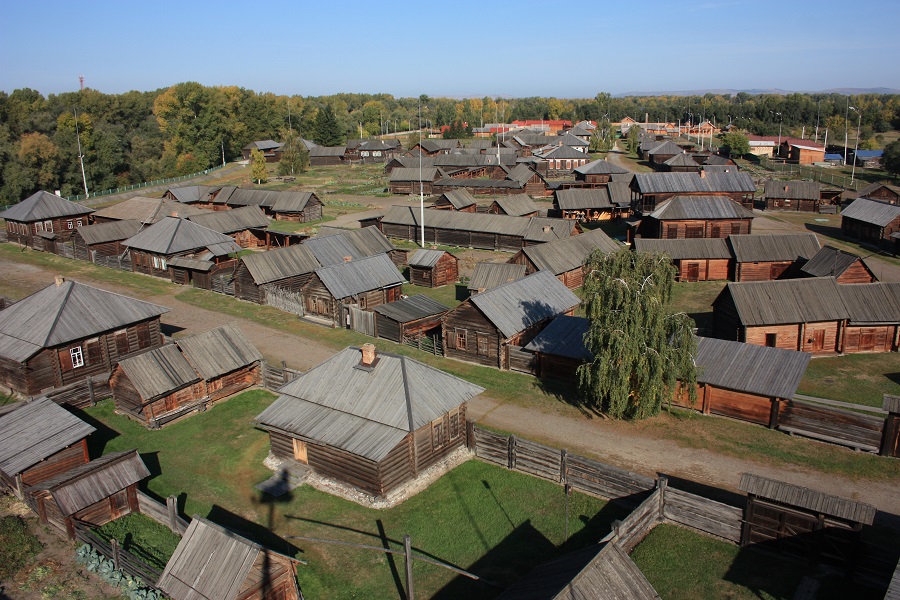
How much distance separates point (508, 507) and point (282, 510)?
25.0ft

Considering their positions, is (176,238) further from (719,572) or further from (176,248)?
(719,572)

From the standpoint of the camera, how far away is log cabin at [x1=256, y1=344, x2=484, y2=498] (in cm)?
2306

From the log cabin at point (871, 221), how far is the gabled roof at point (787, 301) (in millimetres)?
26955

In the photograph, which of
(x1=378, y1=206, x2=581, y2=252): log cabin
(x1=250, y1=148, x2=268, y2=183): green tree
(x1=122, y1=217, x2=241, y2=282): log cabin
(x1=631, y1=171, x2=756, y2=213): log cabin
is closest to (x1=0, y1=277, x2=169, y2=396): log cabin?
(x1=122, y1=217, x2=241, y2=282): log cabin

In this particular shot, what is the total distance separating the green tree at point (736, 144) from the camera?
12294 cm

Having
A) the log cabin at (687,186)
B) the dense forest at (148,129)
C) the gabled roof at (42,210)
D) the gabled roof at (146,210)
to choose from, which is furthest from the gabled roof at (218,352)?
the dense forest at (148,129)

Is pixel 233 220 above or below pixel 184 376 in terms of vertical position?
above

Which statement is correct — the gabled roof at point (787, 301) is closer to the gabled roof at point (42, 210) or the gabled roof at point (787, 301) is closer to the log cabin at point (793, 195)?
the log cabin at point (793, 195)

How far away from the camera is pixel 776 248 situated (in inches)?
1932

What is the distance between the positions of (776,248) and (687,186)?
17.9 m

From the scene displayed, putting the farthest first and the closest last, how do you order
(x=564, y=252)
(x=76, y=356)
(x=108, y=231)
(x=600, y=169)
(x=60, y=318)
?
(x=600, y=169)
(x=108, y=231)
(x=564, y=252)
(x=76, y=356)
(x=60, y=318)

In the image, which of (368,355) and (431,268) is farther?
(431,268)

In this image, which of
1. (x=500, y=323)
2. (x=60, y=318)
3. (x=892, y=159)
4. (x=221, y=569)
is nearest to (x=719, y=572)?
(x=221, y=569)

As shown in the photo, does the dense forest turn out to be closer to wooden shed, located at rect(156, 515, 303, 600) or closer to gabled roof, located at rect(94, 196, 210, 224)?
gabled roof, located at rect(94, 196, 210, 224)
